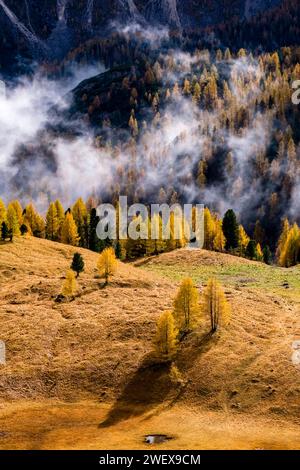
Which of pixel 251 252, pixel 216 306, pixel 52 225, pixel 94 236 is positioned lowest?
pixel 216 306

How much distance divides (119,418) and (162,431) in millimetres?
6129

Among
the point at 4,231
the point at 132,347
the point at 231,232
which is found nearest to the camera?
the point at 132,347

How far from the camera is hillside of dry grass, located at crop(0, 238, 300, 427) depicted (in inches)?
2393

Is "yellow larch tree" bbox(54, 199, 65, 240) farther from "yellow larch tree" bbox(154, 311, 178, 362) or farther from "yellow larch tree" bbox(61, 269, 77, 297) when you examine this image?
"yellow larch tree" bbox(154, 311, 178, 362)

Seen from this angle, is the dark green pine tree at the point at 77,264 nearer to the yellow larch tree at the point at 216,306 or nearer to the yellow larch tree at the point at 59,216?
the yellow larch tree at the point at 216,306

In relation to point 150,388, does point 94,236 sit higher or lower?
higher

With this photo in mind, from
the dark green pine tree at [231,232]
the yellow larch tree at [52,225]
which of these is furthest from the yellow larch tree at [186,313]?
the dark green pine tree at [231,232]

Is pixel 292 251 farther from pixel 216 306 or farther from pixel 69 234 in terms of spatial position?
pixel 216 306

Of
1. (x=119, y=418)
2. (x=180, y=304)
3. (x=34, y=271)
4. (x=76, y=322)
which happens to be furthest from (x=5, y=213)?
(x=119, y=418)

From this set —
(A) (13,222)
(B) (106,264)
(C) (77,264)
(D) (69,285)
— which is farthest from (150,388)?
(A) (13,222)

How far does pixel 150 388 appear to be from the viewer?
6366 cm

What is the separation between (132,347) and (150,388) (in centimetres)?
808
